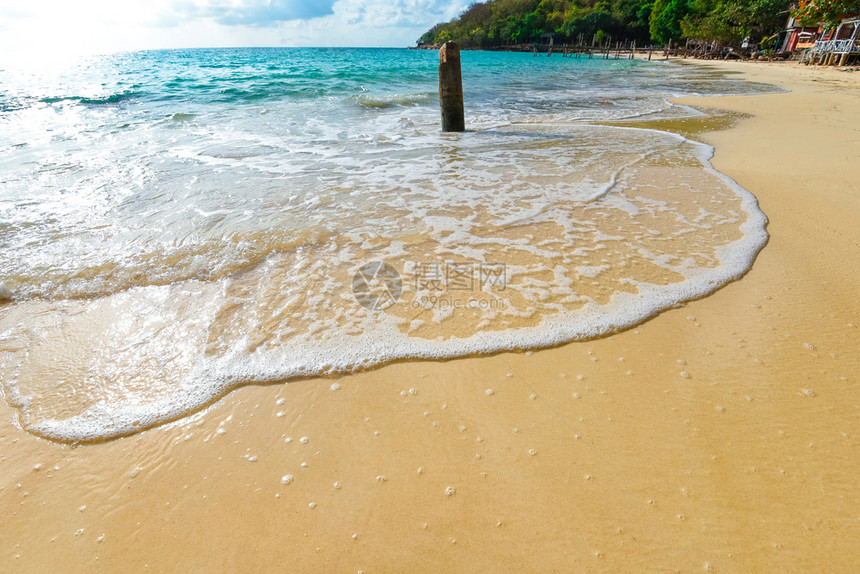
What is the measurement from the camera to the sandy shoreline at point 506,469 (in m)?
1.51

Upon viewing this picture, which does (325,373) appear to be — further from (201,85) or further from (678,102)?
(201,85)

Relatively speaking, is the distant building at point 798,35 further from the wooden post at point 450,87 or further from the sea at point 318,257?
the sea at point 318,257

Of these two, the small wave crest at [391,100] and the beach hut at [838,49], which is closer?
the small wave crest at [391,100]

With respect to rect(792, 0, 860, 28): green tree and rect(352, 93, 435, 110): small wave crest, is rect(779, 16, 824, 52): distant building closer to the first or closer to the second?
rect(792, 0, 860, 28): green tree

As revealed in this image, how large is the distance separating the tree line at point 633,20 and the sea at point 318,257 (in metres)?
15.2

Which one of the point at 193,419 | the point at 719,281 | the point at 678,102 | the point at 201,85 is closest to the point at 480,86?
the point at 678,102

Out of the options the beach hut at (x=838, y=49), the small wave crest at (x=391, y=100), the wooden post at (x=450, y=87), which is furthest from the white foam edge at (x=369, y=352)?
the beach hut at (x=838, y=49)

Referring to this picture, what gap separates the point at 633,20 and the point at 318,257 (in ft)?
297

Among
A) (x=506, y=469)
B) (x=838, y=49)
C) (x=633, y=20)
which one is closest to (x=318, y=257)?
(x=506, y=469)

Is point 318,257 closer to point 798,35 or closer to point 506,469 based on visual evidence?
point 506,469

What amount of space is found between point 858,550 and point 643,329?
1.38 metres

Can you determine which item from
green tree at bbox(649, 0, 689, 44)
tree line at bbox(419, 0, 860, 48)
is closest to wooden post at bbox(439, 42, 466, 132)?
tree line at bbox(419, 0, 860, 48)

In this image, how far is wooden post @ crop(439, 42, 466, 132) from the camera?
9023 millimetres

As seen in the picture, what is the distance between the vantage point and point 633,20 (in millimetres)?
70312
